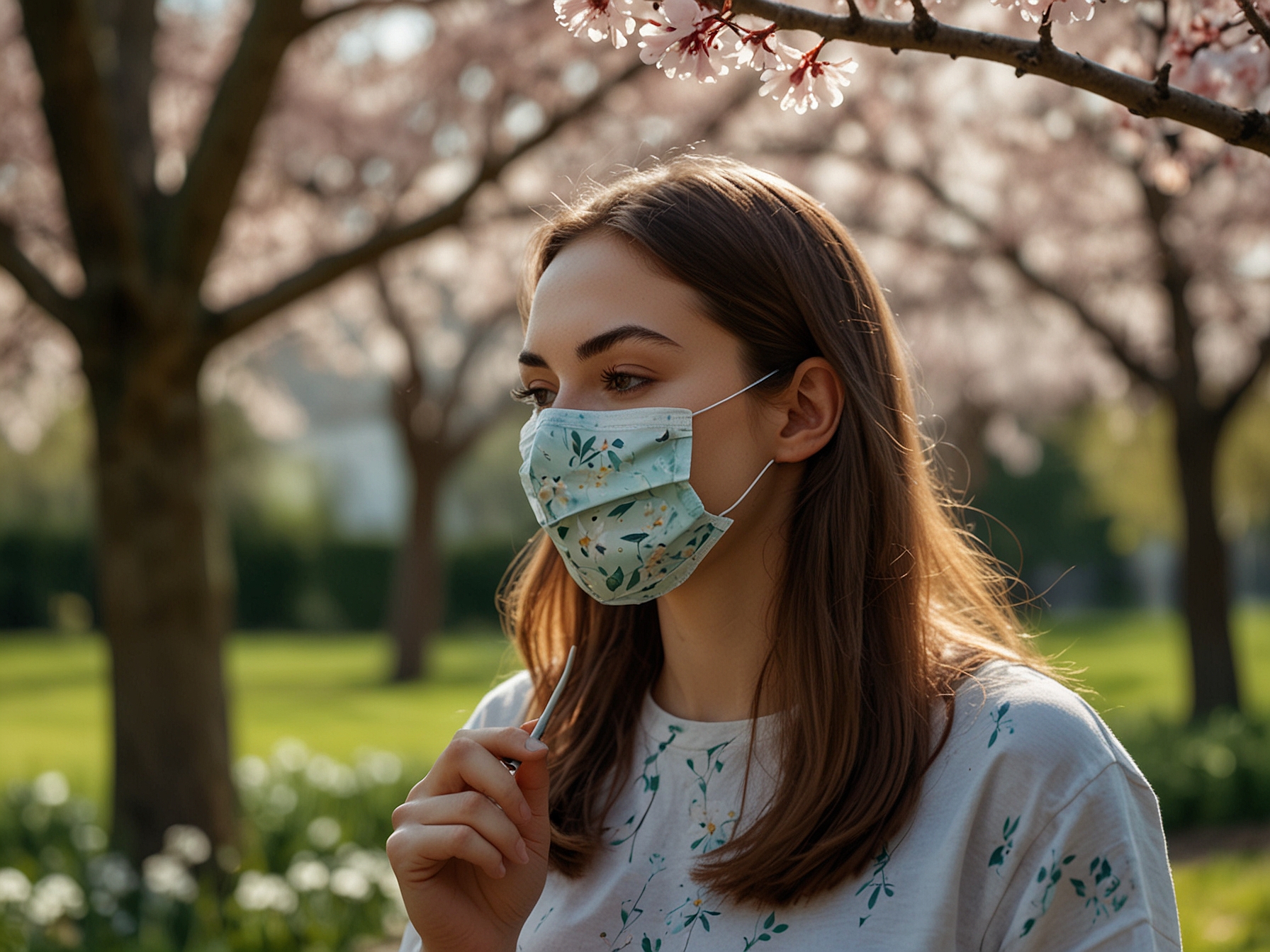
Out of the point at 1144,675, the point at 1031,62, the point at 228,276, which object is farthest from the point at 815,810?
the point at 1144,675

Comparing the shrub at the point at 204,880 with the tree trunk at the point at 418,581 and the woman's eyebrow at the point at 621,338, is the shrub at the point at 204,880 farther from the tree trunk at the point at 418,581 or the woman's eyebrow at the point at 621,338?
the tree trunk at the point at 418,581

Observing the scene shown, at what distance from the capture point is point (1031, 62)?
55.0 inches

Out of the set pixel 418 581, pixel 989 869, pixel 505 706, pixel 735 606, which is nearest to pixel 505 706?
pixel 505 706

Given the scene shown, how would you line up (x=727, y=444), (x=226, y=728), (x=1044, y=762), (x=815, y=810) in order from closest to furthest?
1. (x=1044, y=762)
2. (x=815, y=810)
3. (x=727, y=444)
4. (x=226, y=728)

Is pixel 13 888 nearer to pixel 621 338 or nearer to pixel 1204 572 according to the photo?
pixel 621 338

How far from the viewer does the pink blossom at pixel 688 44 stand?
144cm

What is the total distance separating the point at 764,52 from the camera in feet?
4.88

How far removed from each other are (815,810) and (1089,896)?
1.17 feet

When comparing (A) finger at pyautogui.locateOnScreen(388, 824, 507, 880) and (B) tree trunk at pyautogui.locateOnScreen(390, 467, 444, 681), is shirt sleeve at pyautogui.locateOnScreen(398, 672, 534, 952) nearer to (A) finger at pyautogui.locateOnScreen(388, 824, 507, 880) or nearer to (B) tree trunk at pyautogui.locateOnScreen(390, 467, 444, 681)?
(A) finger at pyautogui.locateOnScreen(388, 824, 507, 880)

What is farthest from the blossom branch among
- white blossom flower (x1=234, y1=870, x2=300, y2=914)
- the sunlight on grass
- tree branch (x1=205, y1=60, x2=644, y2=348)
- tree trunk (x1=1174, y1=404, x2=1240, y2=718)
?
white blossom flower (x1=234, y1=870, x2=300, y2=914)

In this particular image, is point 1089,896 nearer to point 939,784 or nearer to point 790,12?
point 939,784

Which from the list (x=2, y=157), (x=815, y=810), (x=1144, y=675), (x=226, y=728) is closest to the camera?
(x=815, y=810)

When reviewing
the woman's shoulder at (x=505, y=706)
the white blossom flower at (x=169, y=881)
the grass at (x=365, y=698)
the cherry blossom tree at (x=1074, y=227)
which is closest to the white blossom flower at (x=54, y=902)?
the white blossom flower at (x=169, y=881)

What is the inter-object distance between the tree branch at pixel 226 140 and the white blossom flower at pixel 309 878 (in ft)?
7.66
